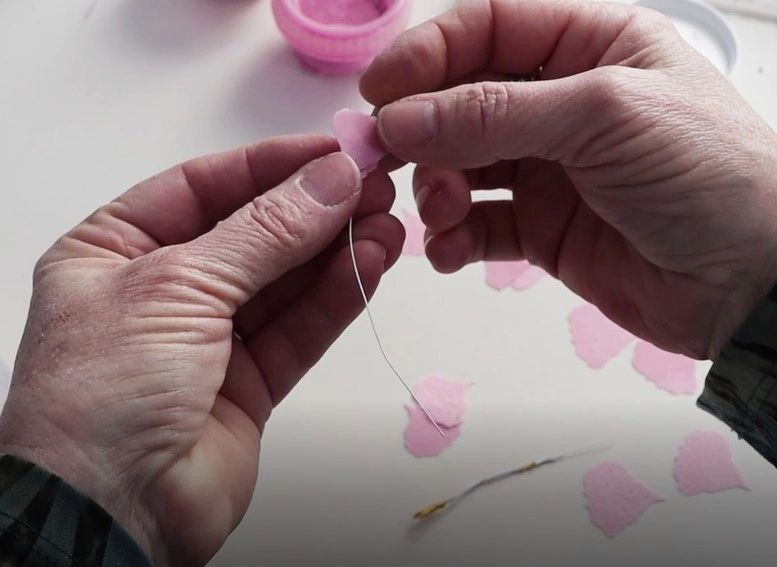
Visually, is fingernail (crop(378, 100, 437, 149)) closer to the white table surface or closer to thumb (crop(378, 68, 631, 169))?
thumb (crop(378, 68, 631, 169))

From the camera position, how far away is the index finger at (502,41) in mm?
807

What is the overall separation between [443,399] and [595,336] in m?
0.21

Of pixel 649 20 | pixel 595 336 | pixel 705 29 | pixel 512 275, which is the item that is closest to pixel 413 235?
pixel 512 275

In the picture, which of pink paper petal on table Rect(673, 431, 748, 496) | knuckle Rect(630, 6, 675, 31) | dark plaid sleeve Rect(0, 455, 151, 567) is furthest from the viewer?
pink paper petal on table Rect(673, 431, 748, 496)

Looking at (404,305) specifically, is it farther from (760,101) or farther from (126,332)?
(760,101)

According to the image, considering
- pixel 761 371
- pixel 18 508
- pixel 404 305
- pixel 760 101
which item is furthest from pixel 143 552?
pixel 760 101

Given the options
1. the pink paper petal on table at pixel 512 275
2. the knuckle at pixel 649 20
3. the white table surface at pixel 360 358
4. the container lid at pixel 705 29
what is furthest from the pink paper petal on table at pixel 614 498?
the container lid at pixel 705 29

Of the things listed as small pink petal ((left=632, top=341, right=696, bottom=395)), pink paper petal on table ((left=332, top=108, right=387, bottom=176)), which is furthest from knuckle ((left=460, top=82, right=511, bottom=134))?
small pink petal ((left=632, top=341, right=696, bottom=395))

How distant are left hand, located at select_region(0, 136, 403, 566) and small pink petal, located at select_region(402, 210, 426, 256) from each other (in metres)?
0.17

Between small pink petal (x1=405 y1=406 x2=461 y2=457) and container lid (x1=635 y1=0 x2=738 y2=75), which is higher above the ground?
container lid (x1=635 y1=0 x2=738 y2=75)

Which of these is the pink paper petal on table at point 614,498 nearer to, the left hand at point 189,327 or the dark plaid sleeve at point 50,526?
the left hand at point 189,327

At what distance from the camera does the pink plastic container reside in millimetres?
1035

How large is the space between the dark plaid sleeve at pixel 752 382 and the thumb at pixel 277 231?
1.25ft

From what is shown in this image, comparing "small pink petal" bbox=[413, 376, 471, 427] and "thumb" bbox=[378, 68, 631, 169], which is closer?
"thumb" bbox=[378, 68, 631, 169]
